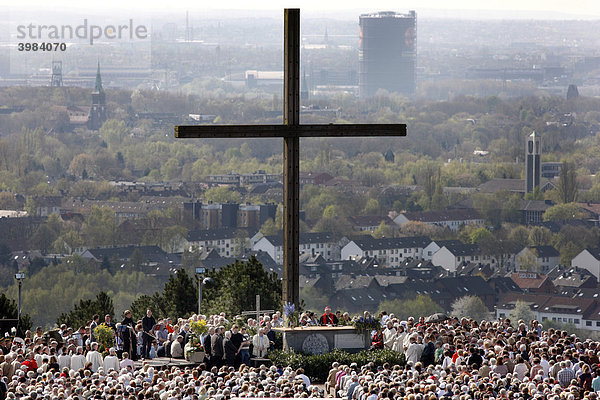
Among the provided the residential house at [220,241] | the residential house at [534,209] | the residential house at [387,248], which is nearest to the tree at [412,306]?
the residential house at [387,248]

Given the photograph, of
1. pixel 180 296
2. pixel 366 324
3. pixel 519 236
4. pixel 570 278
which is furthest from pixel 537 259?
pixel 366 324

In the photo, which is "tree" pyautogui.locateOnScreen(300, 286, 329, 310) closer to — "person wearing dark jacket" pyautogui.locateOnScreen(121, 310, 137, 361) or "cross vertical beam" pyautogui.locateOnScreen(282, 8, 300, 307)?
"cross vertical beam" pyautogui.locateOnScreen(282, 8, 300, 307)

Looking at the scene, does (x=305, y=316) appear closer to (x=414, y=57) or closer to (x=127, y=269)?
(x=127, y=269)

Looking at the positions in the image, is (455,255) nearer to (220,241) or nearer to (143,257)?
(220,241)

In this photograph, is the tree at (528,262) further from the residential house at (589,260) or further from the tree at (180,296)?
the tree at (180,296)

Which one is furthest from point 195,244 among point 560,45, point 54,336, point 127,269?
point 54,336
